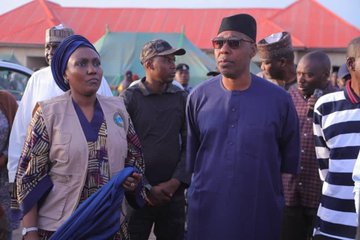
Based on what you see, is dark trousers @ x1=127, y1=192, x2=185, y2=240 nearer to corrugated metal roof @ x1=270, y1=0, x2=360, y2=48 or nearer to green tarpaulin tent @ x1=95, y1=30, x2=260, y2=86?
green tarpaulin tent @ x1=95, y1=30, x2=260, y2=86

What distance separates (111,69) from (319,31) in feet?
38.4

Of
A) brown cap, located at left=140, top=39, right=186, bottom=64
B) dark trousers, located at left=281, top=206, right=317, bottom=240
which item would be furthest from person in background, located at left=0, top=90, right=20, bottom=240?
dark trousers, located at left=281, top=206, right=317, bottom=240

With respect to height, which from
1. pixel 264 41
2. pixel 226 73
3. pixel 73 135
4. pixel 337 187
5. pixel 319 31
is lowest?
pixel 337 187

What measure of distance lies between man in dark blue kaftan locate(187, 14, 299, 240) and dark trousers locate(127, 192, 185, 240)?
1.06m

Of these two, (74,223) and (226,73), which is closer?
(74,223)

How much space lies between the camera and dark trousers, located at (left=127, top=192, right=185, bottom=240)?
15.0 ft

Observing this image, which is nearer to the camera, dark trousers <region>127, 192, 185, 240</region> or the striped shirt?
the striped shirt

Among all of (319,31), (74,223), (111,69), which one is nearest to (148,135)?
(74,223)

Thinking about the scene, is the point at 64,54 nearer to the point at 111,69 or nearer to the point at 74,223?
the point at 74,223

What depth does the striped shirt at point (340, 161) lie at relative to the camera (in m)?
3.35

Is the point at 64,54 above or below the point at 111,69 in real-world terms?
below

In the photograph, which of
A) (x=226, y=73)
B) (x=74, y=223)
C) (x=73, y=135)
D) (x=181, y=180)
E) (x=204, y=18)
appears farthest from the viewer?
(x=204, y=18)

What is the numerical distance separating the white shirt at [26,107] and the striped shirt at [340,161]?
1.95 metres

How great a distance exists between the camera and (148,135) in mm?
4535
